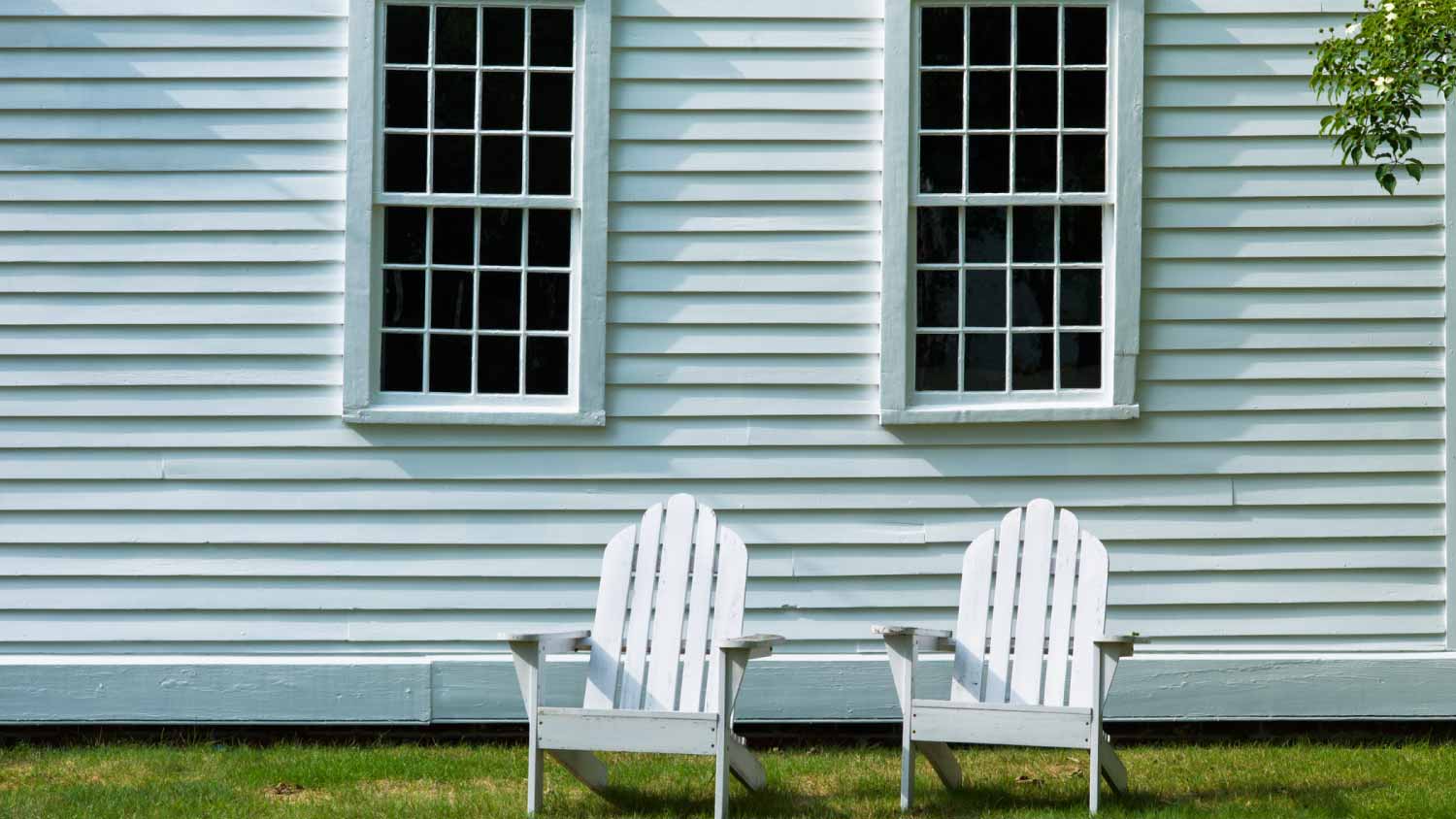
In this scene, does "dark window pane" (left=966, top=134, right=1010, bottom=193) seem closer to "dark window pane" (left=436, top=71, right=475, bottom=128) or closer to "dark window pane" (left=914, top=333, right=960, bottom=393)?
"dark window pane" (left=914, top=333, right=960, bottom=393)

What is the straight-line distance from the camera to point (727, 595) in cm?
514

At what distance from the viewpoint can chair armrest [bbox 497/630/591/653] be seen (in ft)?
16.3

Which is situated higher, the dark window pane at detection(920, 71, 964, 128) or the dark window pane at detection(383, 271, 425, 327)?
the dark window pane at detection(920, 71, 964, 128)

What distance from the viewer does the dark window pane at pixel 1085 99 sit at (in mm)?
6438

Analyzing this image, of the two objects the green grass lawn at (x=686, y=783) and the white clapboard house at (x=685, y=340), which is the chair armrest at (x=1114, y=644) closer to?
the green grass lawn at (x=686, y=783)

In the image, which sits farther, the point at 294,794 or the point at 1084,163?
the point at 1084,163

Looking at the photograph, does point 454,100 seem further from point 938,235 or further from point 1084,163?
point 1084,163

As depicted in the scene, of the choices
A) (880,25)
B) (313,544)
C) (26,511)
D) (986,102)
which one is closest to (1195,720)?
(986,102)

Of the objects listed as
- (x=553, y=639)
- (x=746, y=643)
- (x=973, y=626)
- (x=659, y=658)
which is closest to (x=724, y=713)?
(x=746, y=643)

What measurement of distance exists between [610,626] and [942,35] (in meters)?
2.87

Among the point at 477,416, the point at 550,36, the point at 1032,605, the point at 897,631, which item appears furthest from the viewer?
the point at 550,36

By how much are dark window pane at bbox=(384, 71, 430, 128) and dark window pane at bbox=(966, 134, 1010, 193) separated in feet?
7.41

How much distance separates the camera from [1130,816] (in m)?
4.96

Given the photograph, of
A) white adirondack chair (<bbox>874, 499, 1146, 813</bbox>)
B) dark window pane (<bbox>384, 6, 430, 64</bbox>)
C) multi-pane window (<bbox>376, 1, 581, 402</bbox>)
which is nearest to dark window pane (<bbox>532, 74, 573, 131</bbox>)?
multi-pane window (<bbox>376, 1, 581, 402</bbox>)
